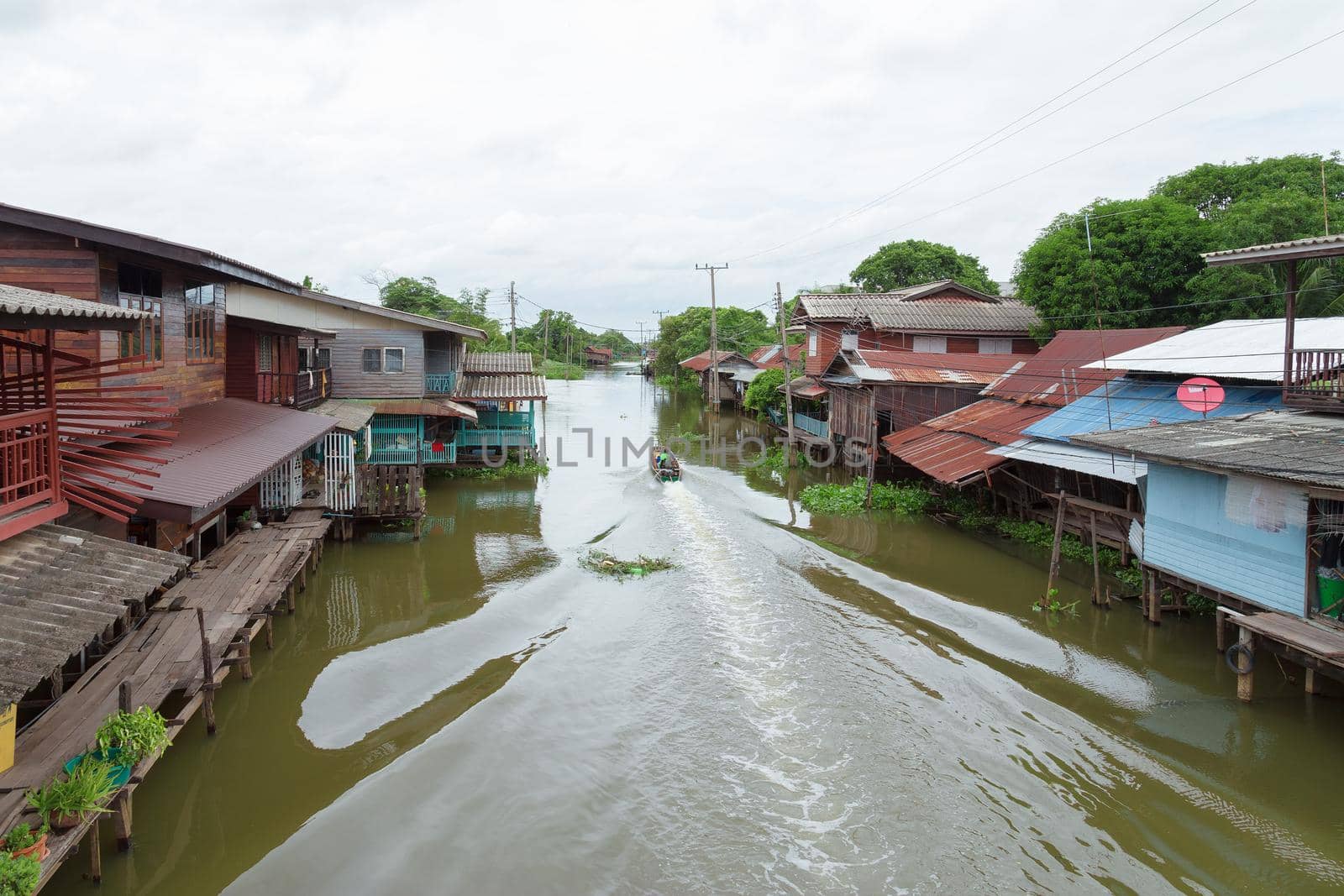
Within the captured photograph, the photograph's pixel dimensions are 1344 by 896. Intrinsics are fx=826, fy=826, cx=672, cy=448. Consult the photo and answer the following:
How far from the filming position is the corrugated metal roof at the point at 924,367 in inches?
1096

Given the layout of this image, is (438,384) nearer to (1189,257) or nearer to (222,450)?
(222,450)

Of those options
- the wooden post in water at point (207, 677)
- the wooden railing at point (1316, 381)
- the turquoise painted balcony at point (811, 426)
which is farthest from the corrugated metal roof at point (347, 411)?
the wooden railing at point (1316, 381)

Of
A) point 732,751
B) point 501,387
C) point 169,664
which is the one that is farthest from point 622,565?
point 501,387

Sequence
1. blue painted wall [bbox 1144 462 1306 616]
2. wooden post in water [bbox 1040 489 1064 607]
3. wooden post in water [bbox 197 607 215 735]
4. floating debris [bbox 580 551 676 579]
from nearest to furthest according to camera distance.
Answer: wooden post in water [bbox 197 607 215 735] → blue painted wall [bbox 1144 462 1306 616] → wooden post in water [bbox 1040 489 1064 607] → floating debris [bbox 580 551 676 579]

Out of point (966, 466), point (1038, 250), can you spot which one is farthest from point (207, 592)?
point (1038, 250)

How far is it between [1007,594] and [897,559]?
10.9 feet

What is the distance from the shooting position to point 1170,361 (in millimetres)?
18469

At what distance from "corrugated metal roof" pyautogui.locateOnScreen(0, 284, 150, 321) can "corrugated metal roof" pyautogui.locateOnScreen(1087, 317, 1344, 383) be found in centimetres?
1871

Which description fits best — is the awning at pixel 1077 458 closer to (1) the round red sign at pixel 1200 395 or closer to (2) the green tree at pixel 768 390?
(1) the round red sign at pixel 1200 395

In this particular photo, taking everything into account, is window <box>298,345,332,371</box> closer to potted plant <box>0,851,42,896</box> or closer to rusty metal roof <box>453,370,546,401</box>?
rusty metal roof <box>453,370,546,401</box>

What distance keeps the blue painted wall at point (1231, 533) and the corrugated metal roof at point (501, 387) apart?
1904 centimetres

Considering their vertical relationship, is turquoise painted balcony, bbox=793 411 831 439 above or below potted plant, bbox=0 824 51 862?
above

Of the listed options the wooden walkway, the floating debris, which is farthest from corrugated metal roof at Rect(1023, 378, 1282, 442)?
the wooden walkway

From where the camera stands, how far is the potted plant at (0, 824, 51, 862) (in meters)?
6.22
